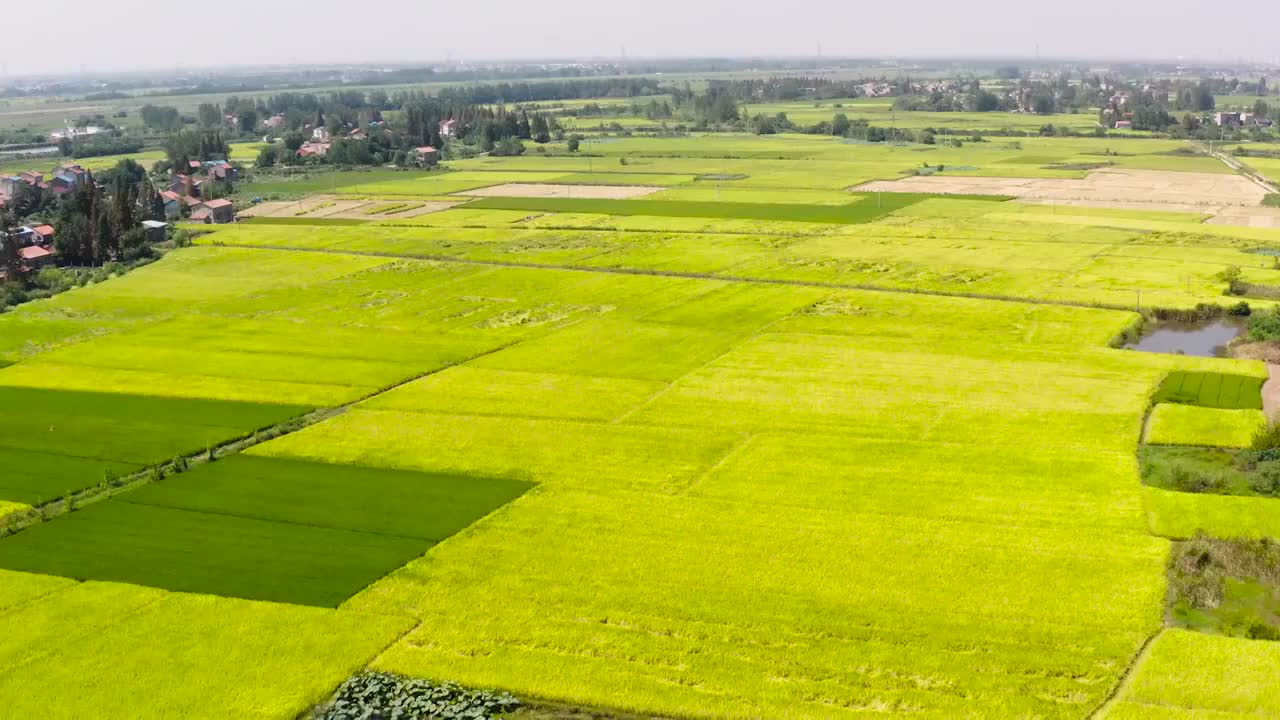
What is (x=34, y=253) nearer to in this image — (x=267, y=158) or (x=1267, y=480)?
(x=267, y=158)

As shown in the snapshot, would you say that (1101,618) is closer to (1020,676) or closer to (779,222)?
(1020,676)

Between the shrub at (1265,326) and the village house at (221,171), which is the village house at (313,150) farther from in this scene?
the shrub at (1265,326)

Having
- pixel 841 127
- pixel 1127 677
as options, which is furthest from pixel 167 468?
pixel 841 127

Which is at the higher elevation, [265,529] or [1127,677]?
[265,529]

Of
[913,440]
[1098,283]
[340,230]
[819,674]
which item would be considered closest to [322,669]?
[819,674]

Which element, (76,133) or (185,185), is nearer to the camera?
(185,185)

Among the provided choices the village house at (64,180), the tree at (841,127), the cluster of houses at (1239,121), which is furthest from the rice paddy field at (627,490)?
the cluster of houses at (1239,121)

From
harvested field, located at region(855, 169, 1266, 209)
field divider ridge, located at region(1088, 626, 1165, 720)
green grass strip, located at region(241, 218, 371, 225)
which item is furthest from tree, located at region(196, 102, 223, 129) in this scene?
field divider ridge, located at region(1088, 626, 1165, 720)

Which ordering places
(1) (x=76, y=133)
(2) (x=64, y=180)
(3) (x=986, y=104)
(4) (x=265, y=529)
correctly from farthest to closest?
(3) (x=986, y=104) < (1) (x=76, y=133) < (2) (x=64, y=180) < (4) (x=265, y=529)
